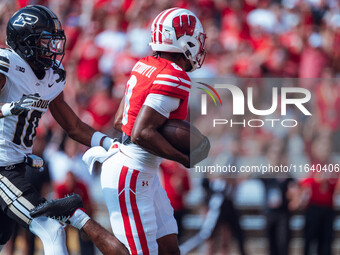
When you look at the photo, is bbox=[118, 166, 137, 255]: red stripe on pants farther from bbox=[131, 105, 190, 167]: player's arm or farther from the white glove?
the white glove

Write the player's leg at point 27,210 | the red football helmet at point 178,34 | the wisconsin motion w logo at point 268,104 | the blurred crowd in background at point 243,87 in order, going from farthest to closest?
the wisconsin motion w logo at point 268,104 → the blurred crowd in background at point 243,87 → the red football helmet at point 178,34 → the player's leg at point 27,210

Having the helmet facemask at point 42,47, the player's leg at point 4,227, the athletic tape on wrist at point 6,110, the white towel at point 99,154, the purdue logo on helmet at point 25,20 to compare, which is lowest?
the player's leg at point 4,227

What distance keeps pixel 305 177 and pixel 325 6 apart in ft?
7.62

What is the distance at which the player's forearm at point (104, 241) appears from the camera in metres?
3.96

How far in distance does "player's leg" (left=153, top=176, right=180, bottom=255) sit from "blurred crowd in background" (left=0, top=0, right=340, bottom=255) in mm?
1887

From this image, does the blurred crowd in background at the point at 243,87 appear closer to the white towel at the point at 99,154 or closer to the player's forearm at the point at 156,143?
the white towel at the point at 99,154

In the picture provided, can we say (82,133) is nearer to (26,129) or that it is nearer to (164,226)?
(26,129)

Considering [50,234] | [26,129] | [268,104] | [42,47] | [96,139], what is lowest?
[268,104]

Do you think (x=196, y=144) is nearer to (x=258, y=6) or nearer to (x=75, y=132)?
(x=75, y=132)

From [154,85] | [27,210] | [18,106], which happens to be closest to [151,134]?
[154,85]

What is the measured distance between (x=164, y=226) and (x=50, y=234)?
79 cm

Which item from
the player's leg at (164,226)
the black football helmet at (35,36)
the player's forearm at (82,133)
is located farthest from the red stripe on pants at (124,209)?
the black football helmet at (35,36)

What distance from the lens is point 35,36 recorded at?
4.20 metres

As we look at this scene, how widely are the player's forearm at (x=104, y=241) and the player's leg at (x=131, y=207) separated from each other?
39mm
